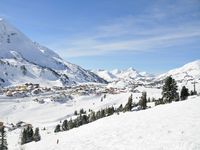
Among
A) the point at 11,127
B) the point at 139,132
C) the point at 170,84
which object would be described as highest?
the point at 170,84

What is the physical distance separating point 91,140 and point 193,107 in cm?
1986

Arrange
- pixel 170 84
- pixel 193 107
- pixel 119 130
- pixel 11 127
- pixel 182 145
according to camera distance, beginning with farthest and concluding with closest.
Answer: pixel 11 127 → pixel 170 84 → pixel 193 107 → pixel 119 130 → pixel 182 145

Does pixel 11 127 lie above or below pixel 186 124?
below

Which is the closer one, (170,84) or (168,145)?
(168,145)

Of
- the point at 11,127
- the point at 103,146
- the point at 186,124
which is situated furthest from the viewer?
the point at 11,127

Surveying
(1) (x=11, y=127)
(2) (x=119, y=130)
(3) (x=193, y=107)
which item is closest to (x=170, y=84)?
(3) (x=193, y=107)

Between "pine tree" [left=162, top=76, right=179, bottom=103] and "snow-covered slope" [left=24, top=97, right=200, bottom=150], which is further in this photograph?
"pine tree" [left=162, top=76, right=179, bottom=103]

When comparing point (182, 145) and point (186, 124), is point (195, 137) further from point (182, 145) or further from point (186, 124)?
point (186, 124)

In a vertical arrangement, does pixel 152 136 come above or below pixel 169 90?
below

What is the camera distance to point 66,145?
41188 mm

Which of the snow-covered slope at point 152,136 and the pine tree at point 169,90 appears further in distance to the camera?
the pine tree at point 169,90

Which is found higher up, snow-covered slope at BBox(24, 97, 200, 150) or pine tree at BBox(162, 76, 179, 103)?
pine tree at BBox(162, 76, 179, 103)

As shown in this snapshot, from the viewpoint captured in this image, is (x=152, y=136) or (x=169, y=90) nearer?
(x=152, y=136)

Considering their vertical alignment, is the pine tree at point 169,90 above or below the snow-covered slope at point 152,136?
above
